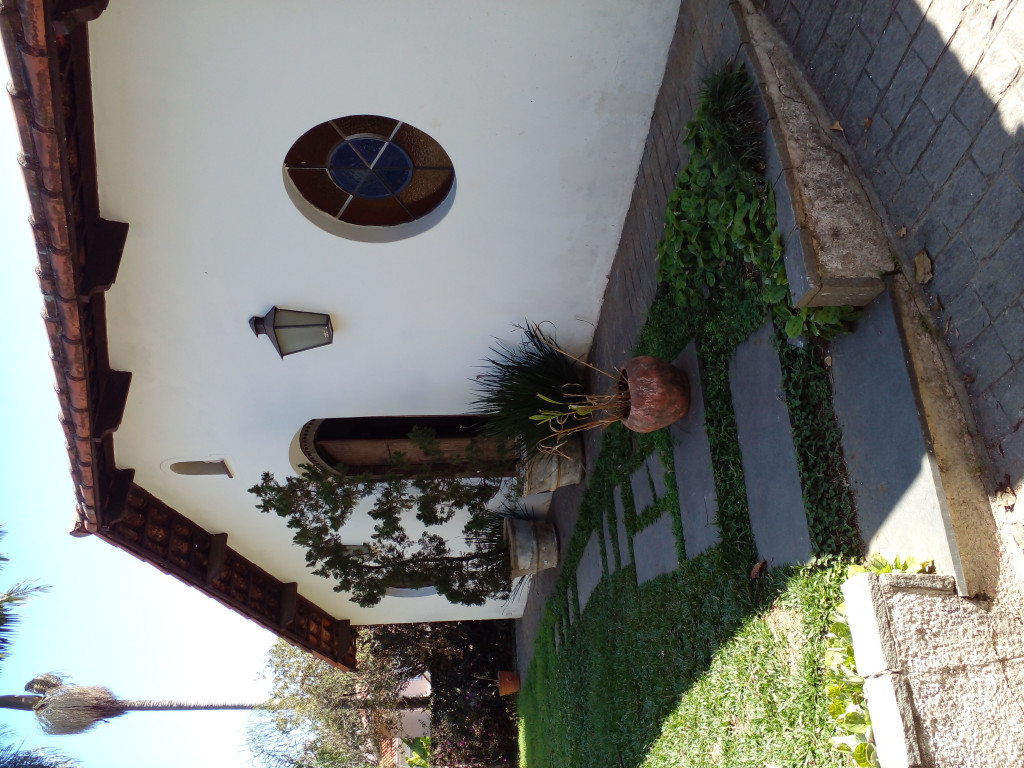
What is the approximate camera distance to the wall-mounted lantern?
15.2 ft

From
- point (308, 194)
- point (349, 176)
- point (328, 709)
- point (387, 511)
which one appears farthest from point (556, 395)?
point (328, 709)

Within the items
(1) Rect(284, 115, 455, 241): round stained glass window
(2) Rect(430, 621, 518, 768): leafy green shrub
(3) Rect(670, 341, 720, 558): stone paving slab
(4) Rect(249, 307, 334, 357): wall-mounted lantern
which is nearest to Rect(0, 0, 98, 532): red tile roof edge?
(4) Rect(249, 307, 334, 357): wall-mounted lantern

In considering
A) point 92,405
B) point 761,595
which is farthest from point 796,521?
point 92,405

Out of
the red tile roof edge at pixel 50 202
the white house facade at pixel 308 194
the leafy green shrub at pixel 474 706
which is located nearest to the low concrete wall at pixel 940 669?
the white house facade at pixel 308 194

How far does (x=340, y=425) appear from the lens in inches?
260

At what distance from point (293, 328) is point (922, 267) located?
360 centimetres

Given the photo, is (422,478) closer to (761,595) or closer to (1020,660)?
(761,595)

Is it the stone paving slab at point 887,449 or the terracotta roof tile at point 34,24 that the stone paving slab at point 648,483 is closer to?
the stone paving slab at point 887,449

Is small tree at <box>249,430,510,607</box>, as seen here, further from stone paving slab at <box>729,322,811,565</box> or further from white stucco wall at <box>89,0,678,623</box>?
stone paving slab at <box>729,322,811,565</box>

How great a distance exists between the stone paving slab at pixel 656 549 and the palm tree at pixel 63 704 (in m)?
7.65

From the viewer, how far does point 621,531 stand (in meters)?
4.47

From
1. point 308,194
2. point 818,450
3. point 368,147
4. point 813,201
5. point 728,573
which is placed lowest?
point 728,573

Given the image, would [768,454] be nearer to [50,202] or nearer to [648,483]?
[648,483]

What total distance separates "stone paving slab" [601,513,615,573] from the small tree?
0.80 m
